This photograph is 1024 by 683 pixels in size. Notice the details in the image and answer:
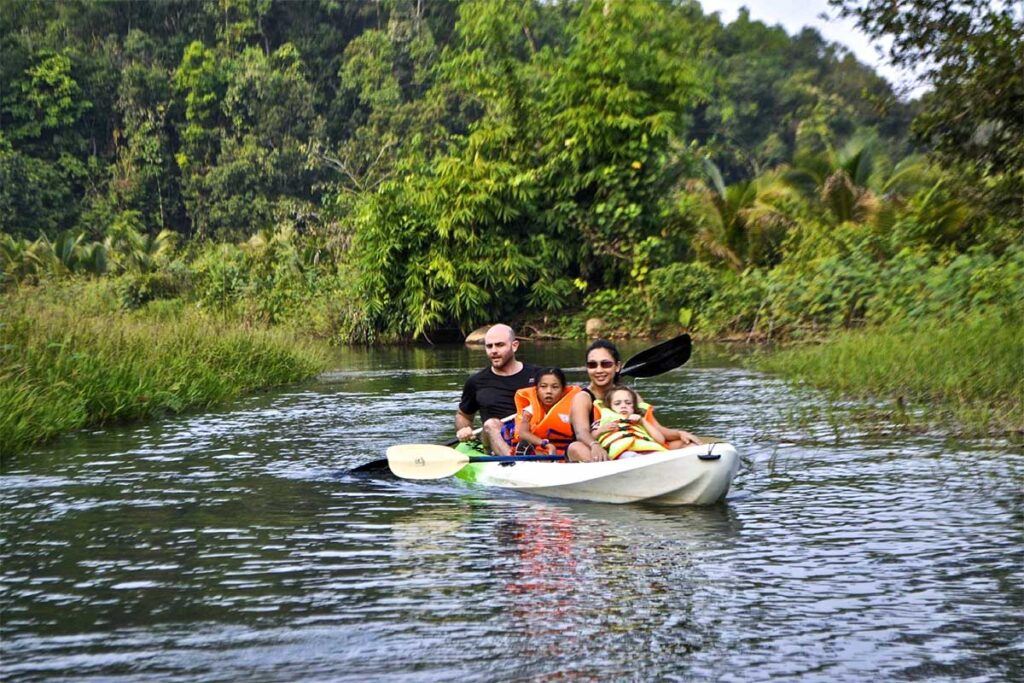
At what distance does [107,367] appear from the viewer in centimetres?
1432

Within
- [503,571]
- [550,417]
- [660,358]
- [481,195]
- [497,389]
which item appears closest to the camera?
[503,571]

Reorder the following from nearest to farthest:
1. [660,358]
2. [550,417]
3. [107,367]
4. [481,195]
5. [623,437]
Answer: [623,437]
[550,417]
[660,358]
[107,367]
[481,195]

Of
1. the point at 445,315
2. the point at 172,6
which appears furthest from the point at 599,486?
the point at 172,6

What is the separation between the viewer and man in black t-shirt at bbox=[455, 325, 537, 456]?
1045 centimetres

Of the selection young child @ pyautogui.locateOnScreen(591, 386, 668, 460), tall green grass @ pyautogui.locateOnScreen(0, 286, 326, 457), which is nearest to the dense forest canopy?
young child @ pyautogui.locateOnScreen(591, 386, 668, 460)

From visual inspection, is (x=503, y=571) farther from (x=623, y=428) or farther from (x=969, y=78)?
(x=969, y=78)

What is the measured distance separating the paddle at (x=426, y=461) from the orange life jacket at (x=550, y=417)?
45 cm

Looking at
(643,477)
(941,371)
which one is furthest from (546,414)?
(941,371)

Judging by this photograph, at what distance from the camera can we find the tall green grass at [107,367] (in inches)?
493

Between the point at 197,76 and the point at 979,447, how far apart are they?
4350 centimetres

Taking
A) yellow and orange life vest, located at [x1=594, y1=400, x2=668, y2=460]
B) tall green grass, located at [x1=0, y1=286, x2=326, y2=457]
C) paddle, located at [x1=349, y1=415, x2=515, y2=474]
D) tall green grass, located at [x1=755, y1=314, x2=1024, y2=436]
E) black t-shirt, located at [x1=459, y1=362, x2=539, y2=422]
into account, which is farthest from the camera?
tall green grass, located at [x1=0, y1=286, x2=326, y2=457]

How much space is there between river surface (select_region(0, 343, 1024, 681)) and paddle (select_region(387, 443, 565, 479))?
0.47ft

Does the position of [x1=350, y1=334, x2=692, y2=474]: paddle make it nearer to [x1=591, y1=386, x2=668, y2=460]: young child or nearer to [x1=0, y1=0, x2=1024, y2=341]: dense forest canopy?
[x1=591, y1=386, x2=668, y2=460]: young child

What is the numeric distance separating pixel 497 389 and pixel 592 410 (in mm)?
1468
